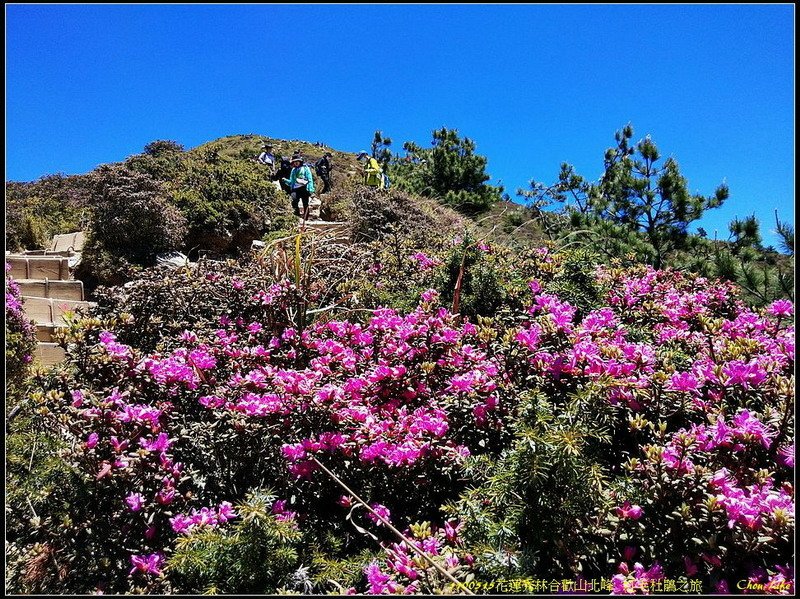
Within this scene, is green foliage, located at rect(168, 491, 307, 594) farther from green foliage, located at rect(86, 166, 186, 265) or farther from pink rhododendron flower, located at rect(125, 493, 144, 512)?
green foliage, located at rect(86, 166, 186, 265)

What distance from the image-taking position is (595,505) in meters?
1.37

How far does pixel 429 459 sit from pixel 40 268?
28.0 feet

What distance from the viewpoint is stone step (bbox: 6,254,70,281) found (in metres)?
7.37

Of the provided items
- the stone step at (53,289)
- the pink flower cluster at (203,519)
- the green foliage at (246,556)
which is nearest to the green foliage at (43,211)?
the stone step at (53,289)

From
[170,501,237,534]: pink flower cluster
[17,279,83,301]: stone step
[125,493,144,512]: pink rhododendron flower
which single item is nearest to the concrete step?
[17,279,83,301]: stone step

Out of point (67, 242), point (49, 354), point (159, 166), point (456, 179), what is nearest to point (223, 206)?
point (159, 166)

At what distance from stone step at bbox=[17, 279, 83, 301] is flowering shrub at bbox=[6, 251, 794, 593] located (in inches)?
220

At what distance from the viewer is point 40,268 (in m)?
7.57

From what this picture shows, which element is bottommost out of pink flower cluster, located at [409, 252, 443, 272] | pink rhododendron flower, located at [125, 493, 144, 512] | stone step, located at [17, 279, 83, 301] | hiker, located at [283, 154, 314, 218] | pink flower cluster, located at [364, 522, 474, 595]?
pink flower cluster, located at [364, 522, 474, 595]

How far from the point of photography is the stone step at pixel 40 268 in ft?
24.2

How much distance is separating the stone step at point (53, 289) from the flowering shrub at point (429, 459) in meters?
5.59

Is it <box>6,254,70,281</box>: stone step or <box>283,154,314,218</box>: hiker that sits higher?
<box>283,154,314,218</box>: hiker

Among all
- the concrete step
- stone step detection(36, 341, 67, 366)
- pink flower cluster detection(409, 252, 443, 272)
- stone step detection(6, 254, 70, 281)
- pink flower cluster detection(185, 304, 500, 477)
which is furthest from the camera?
the concrete step

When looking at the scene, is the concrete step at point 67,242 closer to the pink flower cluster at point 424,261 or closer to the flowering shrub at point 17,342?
the flowering shrub at point 17,342
